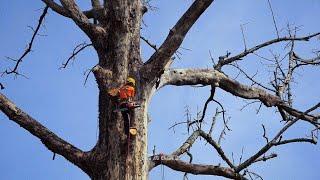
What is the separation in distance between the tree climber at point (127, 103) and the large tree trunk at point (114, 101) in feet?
0.21

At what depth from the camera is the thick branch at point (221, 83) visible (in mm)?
4496

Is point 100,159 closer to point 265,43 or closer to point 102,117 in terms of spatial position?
point 102,117

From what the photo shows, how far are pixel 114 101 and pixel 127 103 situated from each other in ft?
0.59

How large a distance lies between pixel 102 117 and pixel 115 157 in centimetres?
41

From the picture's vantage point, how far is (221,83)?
4844 millimetres

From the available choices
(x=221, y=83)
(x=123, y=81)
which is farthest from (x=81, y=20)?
(x=221, y=83)

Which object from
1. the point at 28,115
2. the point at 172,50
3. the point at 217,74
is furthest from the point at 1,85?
the point at 217,74

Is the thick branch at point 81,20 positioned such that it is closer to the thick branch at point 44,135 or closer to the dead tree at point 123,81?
the dead tree at point 123,81

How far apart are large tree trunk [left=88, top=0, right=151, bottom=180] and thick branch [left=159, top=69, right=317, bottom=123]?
386 millimetres

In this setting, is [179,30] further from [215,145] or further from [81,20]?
[215,145]

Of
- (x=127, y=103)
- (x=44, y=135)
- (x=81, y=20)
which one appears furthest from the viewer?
(x=81, y=20)

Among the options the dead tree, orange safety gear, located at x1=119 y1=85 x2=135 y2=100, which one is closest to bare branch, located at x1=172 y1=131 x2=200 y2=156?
the dead tree

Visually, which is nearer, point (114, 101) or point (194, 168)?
point (114, 101)

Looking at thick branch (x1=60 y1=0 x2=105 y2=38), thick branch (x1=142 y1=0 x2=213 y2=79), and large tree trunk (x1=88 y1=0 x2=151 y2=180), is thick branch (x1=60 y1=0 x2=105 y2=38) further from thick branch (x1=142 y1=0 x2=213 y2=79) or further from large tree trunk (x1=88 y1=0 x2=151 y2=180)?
thick branch (x1=142 y1=0 x2=213 y2=79)
